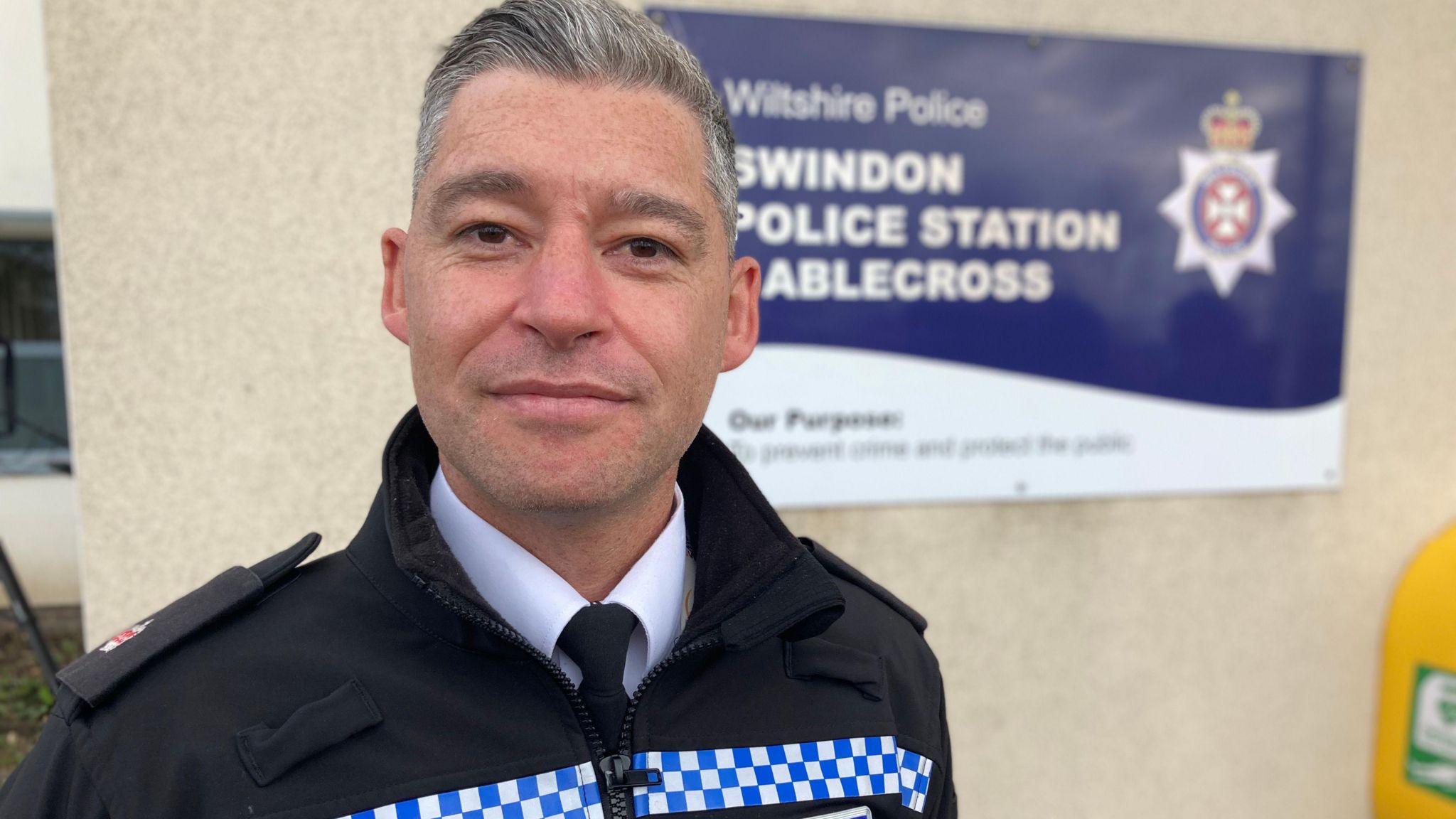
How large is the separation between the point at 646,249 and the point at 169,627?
2.00 ft

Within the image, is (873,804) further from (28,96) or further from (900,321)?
(28,96)

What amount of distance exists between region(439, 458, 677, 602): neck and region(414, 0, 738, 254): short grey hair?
32cm

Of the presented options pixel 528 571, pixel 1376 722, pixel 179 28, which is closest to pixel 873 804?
pixel 528 571

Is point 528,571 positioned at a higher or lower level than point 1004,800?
higher

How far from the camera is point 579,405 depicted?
0.96 meters

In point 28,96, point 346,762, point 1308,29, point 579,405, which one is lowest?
point 346,762

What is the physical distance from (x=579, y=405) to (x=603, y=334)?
7cm

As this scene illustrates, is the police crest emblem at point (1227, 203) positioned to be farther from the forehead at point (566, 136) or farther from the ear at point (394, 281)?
the ear at point (394, 281)

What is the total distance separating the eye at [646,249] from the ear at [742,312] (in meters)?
0.20

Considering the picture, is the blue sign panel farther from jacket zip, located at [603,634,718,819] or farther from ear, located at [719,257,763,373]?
jacket zip, located at [603,634,718,819]

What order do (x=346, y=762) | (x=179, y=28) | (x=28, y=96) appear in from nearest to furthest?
(x=346, y=762)
(x=179, y=28)
(x=28, y=96)

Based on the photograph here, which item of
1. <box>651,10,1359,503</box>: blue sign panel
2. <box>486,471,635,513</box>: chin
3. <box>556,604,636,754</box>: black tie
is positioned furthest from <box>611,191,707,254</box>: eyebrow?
<box>651,10,1359,503</box>: blue sign panel

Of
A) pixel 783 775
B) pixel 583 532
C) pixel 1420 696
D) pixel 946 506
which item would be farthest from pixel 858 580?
pixel 1420 696

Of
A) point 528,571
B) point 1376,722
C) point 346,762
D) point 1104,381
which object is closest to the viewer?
point 346,762
